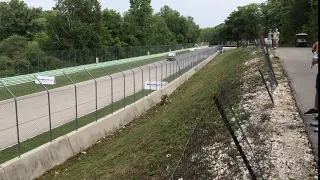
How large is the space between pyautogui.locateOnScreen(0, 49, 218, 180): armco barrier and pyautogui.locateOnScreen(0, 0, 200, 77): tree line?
2065 cm

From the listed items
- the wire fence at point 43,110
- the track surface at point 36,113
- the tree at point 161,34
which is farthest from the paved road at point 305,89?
the tree at point 161,34

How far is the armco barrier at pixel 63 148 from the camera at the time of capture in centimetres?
981

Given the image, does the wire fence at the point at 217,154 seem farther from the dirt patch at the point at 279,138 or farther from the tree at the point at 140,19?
the tree at the point at 140,19

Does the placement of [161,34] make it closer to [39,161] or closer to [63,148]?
[63,148]

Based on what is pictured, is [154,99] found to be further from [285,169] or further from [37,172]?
[285,169]

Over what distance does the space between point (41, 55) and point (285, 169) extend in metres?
36.6

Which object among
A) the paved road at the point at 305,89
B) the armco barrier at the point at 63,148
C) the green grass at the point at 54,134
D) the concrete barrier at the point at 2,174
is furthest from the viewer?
the green grass at the point at 54,134

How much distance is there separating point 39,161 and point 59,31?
44652 mm

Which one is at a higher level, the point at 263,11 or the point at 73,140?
the point at 263,11

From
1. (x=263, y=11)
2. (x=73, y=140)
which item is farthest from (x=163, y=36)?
(x=73, y=140)

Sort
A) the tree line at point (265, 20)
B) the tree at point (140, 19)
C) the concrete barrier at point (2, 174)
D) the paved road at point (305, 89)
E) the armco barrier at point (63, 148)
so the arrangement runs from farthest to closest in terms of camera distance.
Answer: the tree at point (140, 19) → the tree line at point (265, 20) → the armco barrier at point (63, 148) → the concrete barrier at point (2, 174) → the paved road at point (305, 89)

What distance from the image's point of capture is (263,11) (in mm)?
135625

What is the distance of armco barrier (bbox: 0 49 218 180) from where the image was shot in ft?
32.2

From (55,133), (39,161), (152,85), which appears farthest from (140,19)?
(39,161)
